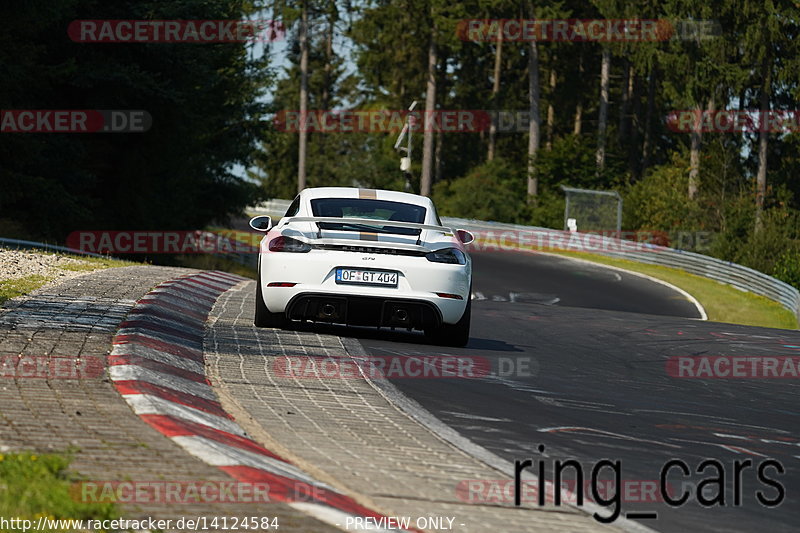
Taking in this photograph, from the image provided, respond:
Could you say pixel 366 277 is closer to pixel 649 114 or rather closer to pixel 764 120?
pixel 764 120

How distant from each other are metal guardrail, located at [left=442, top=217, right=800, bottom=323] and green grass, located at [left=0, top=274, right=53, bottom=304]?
63.6 ft

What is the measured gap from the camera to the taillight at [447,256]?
11672mm

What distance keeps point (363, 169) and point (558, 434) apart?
261 ft

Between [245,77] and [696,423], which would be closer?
[696,423]

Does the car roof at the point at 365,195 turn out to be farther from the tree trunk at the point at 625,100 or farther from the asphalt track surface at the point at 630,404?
the tree trunk at the point at 625,100

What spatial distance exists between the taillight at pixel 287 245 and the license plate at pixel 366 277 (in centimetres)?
43

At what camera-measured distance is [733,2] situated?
2098 inches

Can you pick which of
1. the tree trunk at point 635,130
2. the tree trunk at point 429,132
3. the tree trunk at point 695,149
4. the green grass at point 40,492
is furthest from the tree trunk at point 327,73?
the green grass at point 40,492

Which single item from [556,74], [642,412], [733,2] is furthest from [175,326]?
[556,74]

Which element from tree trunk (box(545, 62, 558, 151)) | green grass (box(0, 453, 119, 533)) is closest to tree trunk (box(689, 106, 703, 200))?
tree trunk (box(545, 62, 558, 151))

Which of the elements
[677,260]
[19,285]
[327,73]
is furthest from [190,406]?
[327,73]

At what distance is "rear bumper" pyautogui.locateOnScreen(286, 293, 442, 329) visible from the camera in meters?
11.5

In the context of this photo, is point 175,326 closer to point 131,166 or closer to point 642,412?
point 642,412

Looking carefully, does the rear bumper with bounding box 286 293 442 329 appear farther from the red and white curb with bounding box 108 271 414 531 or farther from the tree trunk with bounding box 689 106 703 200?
the tree trunk with bounding box 689 106 703 200
